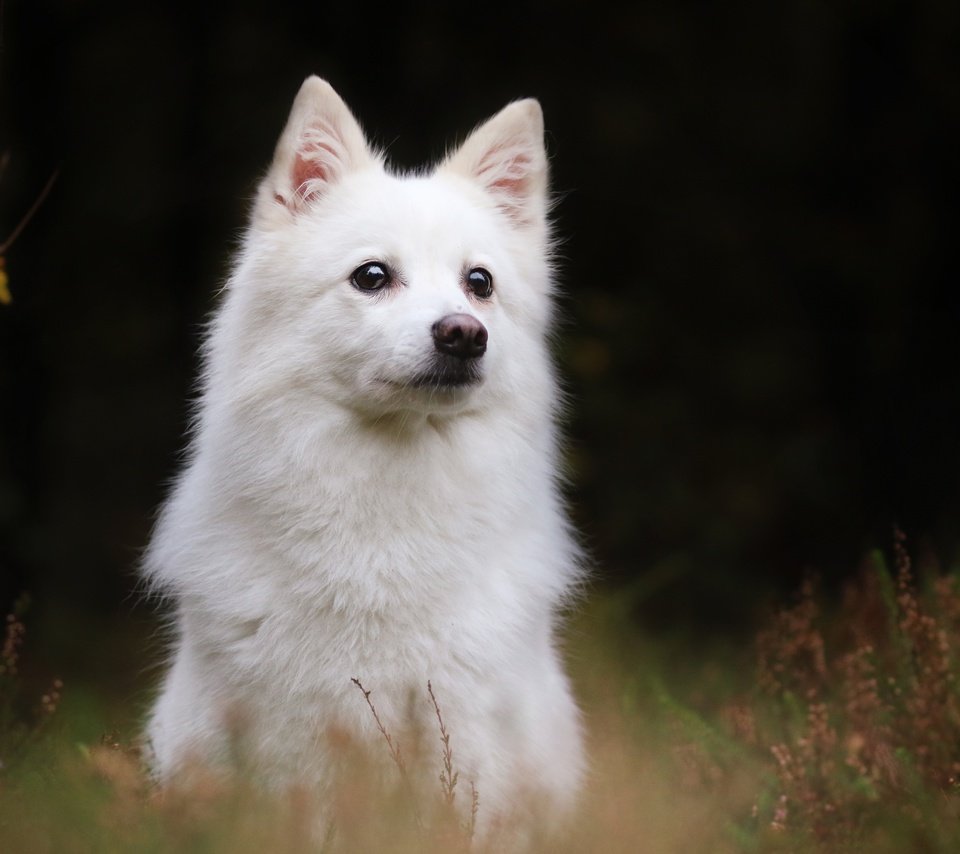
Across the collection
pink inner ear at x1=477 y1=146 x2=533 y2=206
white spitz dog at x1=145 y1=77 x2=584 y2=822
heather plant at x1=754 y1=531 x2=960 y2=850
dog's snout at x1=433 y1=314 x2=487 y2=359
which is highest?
pink inner ear at x1=477 y1=146 x2=533 y2=206

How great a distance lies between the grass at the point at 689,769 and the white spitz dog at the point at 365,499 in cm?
13

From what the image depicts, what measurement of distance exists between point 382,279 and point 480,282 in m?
0.32

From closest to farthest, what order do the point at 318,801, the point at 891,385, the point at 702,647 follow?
the point at 318,801
the point at 702,647
the point at 891,385

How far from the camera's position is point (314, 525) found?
11.9 feet

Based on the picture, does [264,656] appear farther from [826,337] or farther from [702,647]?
[826,337]

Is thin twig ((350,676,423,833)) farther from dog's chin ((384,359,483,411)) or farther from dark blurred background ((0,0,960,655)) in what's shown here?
dark blurred background ((0,0,960,655))

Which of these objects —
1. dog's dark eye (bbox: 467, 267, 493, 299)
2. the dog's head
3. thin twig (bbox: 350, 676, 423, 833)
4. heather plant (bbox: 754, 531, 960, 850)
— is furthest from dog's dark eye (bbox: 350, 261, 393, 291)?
heather plant (bbox: 754, 531, 960, 850)

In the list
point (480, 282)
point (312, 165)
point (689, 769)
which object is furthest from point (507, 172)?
point (689, 769)

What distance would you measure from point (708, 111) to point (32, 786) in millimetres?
5518

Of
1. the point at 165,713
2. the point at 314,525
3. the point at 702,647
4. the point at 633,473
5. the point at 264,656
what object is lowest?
the point at 702,647

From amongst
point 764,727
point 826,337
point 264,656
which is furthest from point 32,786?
point 826,337

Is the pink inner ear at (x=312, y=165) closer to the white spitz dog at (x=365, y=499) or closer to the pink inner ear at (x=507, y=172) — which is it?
the white spitz dog at (x=365, y=499)

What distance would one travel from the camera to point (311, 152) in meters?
4.00

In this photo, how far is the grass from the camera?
9.70 ft
